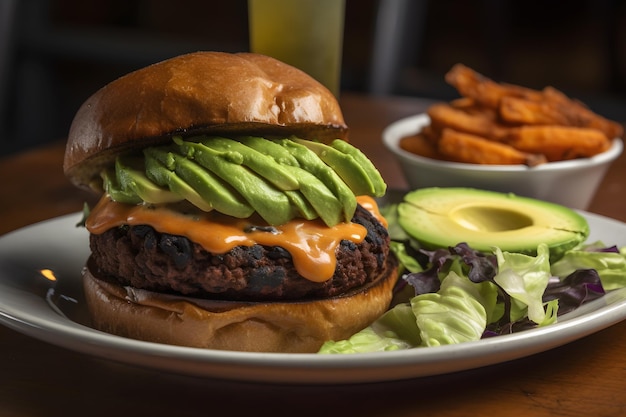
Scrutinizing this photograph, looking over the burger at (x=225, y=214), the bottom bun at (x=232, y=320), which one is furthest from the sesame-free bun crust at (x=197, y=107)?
the bottom bun at (x=232, y=320)

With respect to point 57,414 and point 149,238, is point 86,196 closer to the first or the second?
point 149,238

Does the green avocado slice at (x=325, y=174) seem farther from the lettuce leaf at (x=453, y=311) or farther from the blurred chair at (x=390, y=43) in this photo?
the blurred chair at (x=390, y=43)

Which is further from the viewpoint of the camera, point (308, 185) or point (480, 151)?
point (480, 151)

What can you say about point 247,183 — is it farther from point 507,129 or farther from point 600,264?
point 507,129

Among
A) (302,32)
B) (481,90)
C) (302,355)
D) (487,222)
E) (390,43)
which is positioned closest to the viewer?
(302,355)

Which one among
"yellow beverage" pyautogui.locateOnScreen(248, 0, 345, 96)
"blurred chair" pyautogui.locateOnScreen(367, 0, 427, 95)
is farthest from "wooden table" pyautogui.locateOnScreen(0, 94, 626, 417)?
"blurred chair" pyautogui.locateOnScreen(367, 0, 427, 95)

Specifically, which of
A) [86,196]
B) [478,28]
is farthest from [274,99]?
[478,28]

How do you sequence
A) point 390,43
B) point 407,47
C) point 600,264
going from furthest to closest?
point 407,47, point 390,43, point 600,264

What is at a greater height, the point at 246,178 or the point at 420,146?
the point at 246,178

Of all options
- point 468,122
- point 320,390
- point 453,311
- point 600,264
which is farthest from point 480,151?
point 320,390
